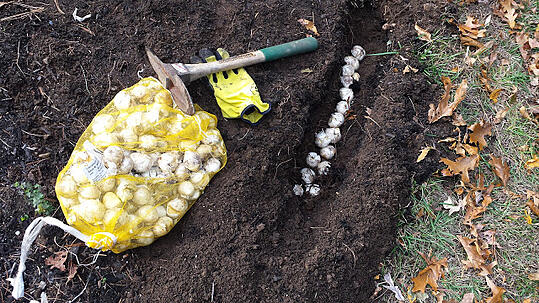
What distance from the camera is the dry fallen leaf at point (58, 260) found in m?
2.68

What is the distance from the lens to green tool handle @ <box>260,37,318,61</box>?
10.3ft

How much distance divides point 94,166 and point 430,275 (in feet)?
7.46

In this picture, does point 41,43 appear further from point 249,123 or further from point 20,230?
point 249,123

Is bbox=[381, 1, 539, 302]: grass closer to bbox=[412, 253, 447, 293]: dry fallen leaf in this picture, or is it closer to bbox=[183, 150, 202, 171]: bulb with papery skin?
bbox=[412, 253, 447, 293]: dry fallen leaf

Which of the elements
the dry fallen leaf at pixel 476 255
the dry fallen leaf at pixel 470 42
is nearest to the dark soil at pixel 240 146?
the dry fallen leaf at pixel 470 42

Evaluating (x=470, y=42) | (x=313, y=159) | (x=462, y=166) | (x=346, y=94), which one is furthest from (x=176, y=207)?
(x=470, y=42)

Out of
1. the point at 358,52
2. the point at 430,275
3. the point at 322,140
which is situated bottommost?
the point at 430,275

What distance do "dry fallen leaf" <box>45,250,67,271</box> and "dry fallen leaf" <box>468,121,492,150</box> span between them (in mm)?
2921

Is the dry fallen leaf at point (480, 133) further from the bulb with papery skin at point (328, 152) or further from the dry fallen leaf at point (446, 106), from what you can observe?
the bulb with papery skin at point (328, 152)

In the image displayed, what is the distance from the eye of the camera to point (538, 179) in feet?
10.4

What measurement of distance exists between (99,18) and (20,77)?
2.30 ft

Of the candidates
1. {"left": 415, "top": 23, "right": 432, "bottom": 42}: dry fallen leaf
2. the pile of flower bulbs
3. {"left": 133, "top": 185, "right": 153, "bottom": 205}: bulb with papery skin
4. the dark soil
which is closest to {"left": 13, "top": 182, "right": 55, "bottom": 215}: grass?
the dark soil

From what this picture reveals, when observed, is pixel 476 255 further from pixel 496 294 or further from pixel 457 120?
pixel 457 120

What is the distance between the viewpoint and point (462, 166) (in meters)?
3.09
